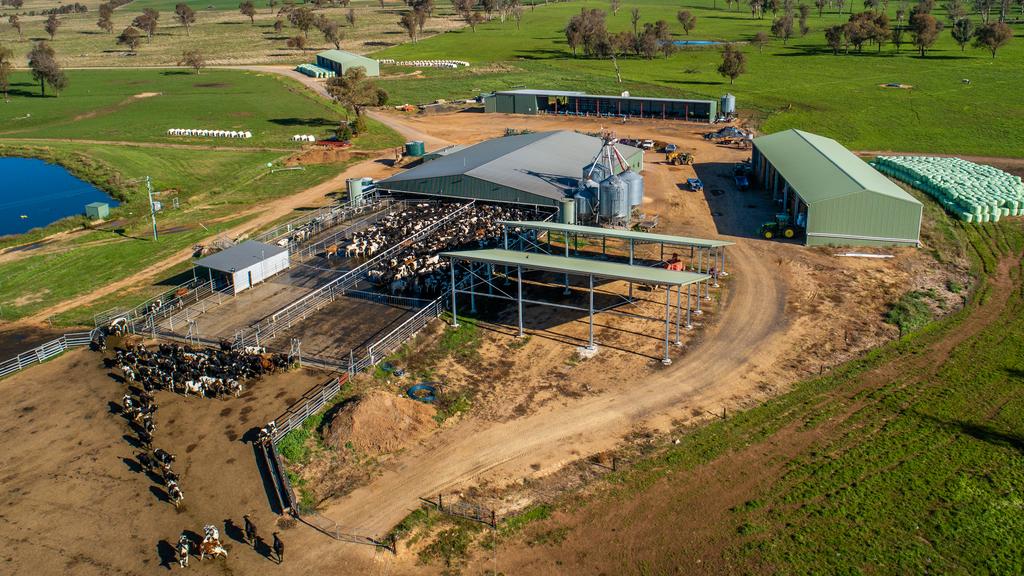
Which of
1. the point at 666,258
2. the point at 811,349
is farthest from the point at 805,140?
the point at 811,349

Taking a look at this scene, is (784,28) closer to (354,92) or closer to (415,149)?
(354,92)

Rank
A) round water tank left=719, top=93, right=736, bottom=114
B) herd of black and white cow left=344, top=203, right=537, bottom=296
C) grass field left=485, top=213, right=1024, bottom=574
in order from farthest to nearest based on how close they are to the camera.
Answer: round water tank left=719, top=93, right=736, bottom=114 < herd of black and white cow left=344, top=203, right=537, bottom=296 < grass field left=485, top=213, right=1024, bottom=574

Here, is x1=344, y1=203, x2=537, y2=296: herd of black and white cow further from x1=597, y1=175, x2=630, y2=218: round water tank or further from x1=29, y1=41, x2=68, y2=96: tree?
x1=29, y1=41, x2=68, y2=96: tree

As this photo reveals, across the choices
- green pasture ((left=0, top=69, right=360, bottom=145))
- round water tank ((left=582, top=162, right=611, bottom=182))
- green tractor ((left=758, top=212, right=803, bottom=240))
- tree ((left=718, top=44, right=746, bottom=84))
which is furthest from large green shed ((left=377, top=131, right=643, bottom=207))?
tree ((left=718, top=44, right=746, bottom=84))

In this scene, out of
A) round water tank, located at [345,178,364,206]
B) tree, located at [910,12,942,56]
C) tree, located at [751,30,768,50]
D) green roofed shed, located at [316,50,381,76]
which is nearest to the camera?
round water tank, located at [345,178,364,206]

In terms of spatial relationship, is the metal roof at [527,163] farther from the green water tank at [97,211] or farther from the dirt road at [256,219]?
the green water tank at [97,211]

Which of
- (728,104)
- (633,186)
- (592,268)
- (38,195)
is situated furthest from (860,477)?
(38,195)
